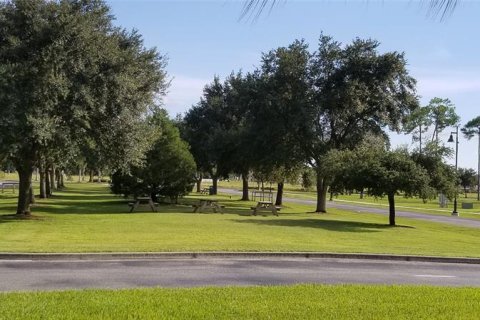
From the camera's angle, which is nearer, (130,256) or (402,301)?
(402,301)

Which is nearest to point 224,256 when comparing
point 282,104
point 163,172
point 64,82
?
point 64,82

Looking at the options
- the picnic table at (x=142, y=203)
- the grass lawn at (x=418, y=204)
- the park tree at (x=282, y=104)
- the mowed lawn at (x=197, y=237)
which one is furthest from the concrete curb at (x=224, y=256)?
the park tree at (x=282, y=104)

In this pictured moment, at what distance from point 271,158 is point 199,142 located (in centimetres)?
2160

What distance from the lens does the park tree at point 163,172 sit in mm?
41250

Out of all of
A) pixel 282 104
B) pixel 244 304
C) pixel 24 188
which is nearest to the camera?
pixel 244 304

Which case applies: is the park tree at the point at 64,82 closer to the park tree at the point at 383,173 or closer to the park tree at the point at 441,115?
the park tree at the point at 383,173

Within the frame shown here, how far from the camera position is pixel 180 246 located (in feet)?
52.7

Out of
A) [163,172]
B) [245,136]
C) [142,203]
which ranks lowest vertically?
[142,203]

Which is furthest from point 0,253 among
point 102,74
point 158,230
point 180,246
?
point 102,74

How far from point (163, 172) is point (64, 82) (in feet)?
61.5

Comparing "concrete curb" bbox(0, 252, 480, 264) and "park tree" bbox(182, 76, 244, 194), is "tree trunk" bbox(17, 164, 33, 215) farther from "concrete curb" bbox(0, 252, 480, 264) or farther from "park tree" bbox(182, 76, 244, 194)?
"park tree" bbox(182, 76, 244, 194)

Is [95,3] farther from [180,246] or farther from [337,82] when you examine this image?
[337,82]

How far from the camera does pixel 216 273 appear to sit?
11797 millimetres

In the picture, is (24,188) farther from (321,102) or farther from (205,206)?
(321,102)
